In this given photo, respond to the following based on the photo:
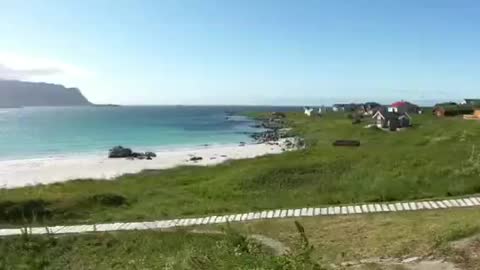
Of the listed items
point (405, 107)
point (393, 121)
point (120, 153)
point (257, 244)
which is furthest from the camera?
point (405, 107)

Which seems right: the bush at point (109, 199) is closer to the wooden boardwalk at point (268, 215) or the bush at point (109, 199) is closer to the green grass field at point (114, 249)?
the wooden boardwalk at point (268, 215)

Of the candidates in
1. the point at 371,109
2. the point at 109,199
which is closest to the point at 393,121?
the point at 371,109

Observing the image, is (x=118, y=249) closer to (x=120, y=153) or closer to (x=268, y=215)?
(x=268, y=215)

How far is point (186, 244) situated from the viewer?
479 inches

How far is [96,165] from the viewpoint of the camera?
5575cm

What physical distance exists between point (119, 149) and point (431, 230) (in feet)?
186

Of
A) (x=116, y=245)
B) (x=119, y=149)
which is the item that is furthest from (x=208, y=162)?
(x=116, y=245)

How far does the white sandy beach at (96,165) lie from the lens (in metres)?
46.5

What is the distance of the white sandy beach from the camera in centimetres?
4653

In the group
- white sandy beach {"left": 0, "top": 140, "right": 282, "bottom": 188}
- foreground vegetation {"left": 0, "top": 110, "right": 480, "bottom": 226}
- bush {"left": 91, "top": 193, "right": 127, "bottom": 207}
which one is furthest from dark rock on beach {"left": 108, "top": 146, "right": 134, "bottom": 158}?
bush {"left": 91, "top": 193, "right": 127, "bottom": 207}

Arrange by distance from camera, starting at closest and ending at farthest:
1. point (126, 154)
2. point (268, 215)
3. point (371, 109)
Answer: point (268, 215)
point (126, 154)
point (371, 109)

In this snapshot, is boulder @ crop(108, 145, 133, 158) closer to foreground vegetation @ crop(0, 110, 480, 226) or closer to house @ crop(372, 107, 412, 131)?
foreground vegetation @ crop(0, 110, 480, 226)

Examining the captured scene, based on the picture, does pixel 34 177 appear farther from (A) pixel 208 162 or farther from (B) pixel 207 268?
(B) pixel 207 268

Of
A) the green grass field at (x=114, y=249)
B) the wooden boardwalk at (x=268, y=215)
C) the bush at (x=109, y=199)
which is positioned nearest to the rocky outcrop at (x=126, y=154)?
the bush at (x=109, y=199)
